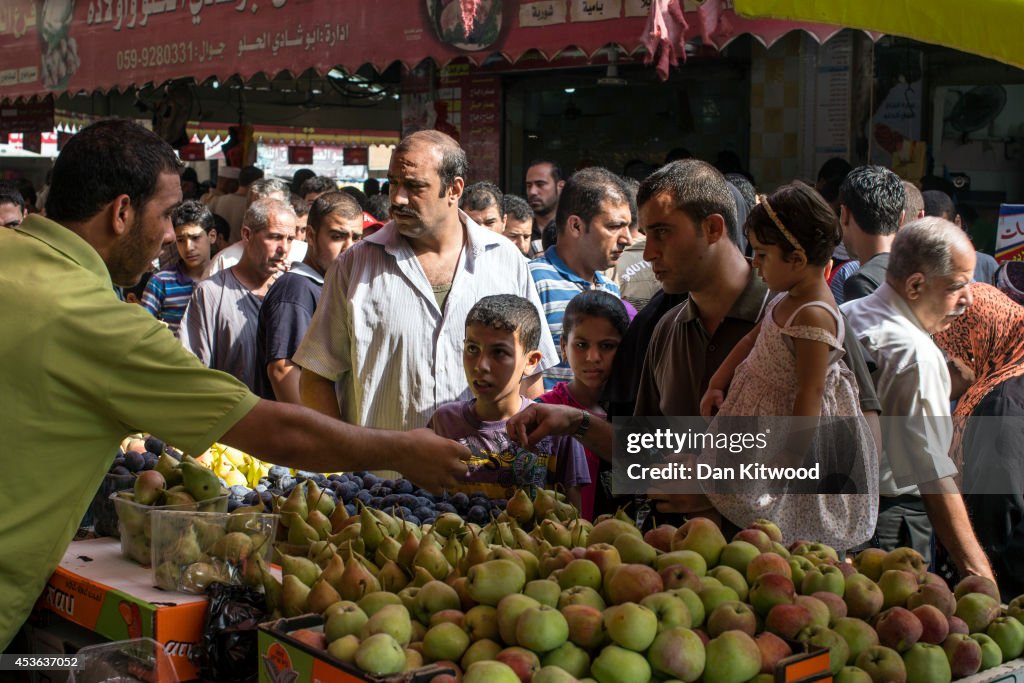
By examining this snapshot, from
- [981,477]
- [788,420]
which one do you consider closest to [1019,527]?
[981,477]

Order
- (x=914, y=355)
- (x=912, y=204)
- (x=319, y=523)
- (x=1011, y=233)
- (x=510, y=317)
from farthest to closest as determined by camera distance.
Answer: (x=912, y=204)
(x=1011, y=233)
(x=914, y=355)
(x=510, y=317)
(x=319, y=523)

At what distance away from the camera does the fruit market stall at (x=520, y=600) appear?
2.16 meters

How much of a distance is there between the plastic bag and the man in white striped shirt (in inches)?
72.6

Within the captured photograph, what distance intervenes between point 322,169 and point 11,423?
985 inches

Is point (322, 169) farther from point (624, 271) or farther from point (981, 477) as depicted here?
point (981, 477)

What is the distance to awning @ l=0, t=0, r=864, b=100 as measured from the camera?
712 centimetres

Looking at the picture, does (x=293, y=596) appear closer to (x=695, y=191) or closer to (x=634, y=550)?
(x=634, y=550)

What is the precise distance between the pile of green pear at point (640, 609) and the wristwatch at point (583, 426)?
1.95ft

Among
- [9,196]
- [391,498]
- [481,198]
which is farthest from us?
[9,196]

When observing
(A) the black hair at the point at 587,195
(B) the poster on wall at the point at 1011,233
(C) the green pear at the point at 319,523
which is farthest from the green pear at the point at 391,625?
(B) the poster on wall at the point at 1011,233

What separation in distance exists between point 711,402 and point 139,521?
5.10ft

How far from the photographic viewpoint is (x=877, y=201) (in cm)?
505

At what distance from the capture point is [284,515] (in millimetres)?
3113

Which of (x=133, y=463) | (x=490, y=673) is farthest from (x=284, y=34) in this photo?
(x=490, y=673)
